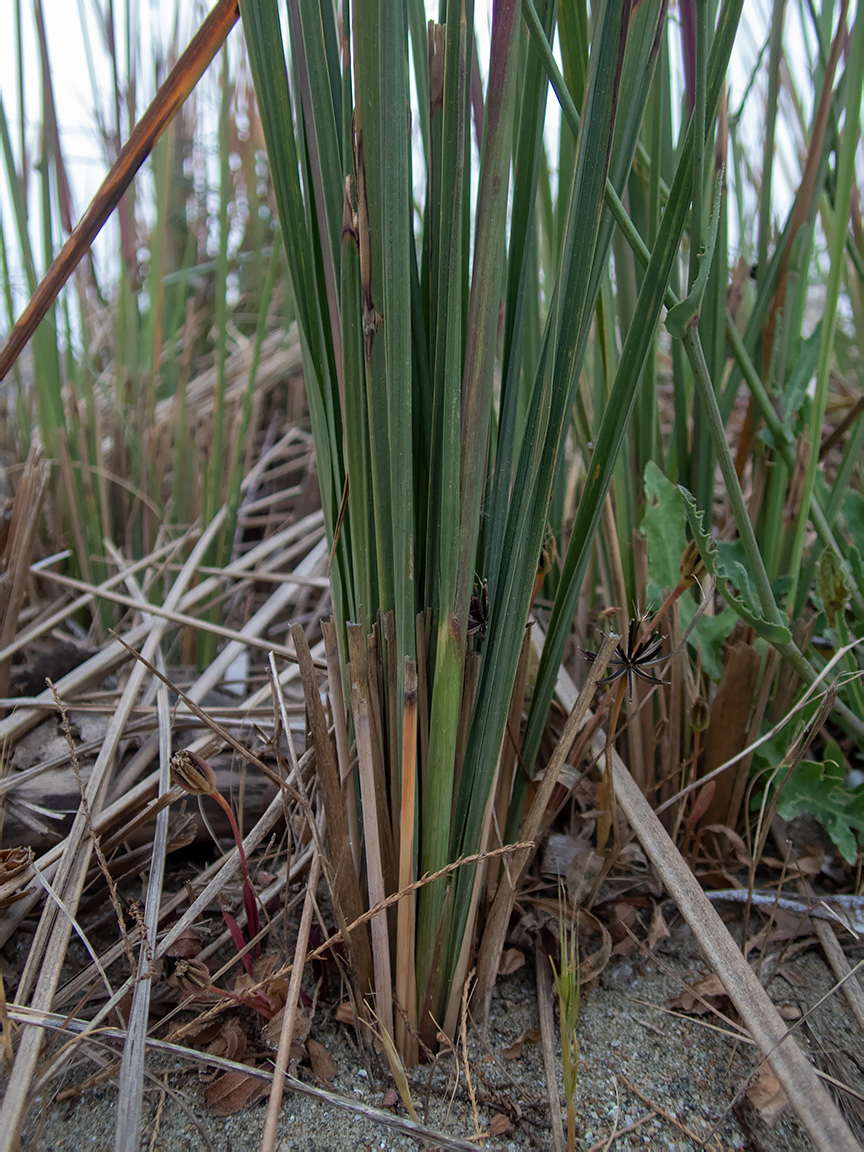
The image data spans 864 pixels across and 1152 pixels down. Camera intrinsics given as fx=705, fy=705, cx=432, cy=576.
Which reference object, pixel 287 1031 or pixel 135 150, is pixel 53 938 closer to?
pixel 287 1031

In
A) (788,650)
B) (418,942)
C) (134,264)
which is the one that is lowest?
(418,942)

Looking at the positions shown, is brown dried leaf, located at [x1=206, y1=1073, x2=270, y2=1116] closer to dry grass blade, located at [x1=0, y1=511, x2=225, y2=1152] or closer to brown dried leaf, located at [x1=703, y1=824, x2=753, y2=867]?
dry grass blade, located at [x1=0, y1=511, x2=225, y2=1152]

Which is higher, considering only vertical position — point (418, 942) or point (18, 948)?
point (418, 942)

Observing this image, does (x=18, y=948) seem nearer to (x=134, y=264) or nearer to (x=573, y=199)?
(x=573, y=199)

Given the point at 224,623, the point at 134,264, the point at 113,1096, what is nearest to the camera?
the point at 113,1096

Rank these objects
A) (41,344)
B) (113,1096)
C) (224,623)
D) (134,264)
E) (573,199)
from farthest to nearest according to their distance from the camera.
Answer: (134,264) < (224,623) < (41,344) < (113,1096) < (573,199)

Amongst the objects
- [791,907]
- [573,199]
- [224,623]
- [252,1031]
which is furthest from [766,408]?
[224,623]
